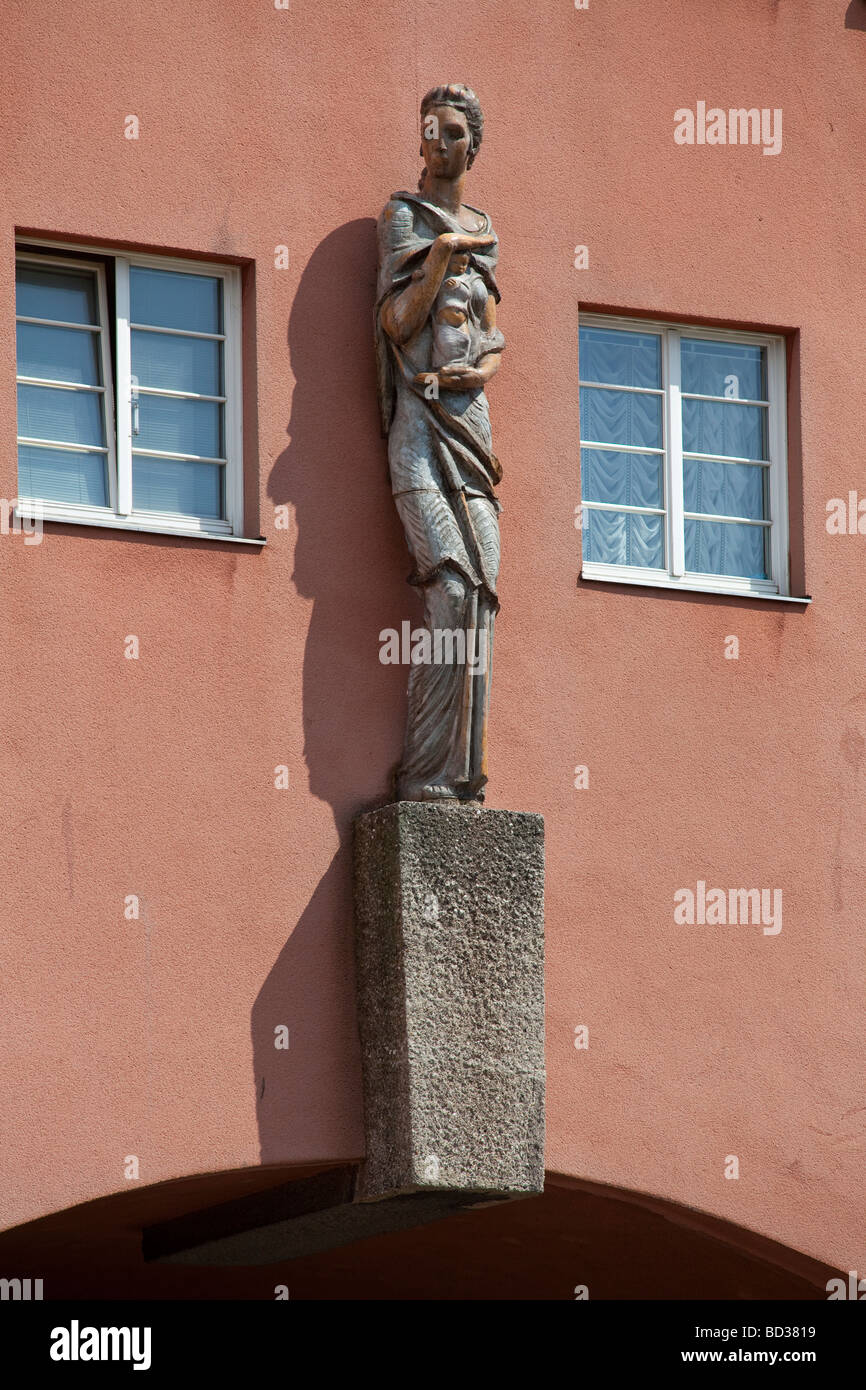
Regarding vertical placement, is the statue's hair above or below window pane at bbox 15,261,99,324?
above

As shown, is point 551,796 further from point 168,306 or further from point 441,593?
point 168,306

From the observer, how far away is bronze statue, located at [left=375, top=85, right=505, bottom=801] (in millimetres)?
12250

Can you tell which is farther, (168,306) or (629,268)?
(629,268)

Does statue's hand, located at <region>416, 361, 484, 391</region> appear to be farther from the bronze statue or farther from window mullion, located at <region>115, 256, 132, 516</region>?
window mullion, located at <region>115, 256, 132, 516</region>

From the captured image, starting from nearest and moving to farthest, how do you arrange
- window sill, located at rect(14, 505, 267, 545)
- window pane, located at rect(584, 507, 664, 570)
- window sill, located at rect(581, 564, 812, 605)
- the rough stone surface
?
the rough stone surface < window sill, located at rect(14, 505, 267, 545) < window sill, located at rect(581, 564, 812, 605) < window pane, located at rect(584, 507, 664, 570)

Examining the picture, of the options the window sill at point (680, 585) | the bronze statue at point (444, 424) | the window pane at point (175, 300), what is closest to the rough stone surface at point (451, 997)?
the bronze statue at point (444, 424)

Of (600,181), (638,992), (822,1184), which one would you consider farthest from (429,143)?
(822,1184)

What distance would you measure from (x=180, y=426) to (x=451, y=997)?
2.82m

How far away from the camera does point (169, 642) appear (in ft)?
39.4

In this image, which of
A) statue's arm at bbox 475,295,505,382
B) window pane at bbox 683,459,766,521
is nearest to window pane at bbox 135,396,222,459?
statue's arm at bbox 475,295,505,382

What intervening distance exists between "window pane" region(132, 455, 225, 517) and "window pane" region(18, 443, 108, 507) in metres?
0.16

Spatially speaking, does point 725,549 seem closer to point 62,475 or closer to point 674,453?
point 674,453

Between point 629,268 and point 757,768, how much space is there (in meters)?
2.48

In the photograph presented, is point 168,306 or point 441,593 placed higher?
point 168,306
